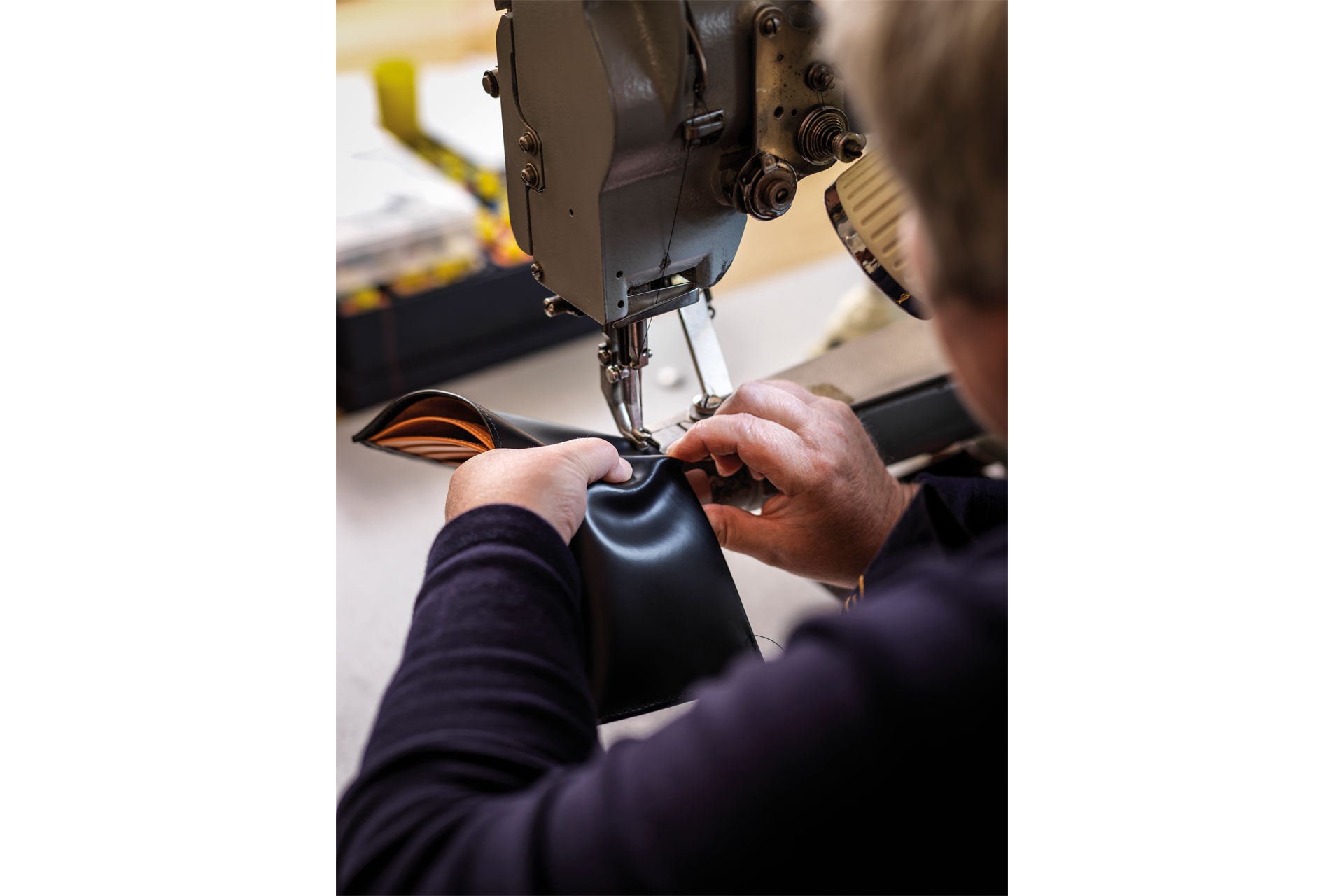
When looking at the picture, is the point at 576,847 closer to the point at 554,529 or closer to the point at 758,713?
the point at 758,713

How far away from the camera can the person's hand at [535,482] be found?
884 mm

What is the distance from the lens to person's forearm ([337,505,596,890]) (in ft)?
2.15

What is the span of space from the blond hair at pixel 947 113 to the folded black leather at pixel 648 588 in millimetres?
480

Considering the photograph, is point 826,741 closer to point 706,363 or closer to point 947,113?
point 947,113

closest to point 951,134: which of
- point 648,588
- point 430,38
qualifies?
point 648,588

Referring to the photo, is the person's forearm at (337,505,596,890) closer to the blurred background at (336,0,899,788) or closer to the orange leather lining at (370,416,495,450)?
the orange leather lining at (370,416,495,450)

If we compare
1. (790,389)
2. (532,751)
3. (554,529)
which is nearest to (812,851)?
(532,751)

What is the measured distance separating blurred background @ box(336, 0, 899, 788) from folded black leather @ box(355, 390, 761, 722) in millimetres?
368

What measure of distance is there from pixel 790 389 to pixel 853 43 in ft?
2.18

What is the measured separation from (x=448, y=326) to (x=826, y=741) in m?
2.10

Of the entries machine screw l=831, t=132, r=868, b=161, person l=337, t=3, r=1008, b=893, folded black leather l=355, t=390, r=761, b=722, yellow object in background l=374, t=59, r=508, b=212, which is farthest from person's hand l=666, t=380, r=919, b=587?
yellow object in background l=374, t=59, r=508, b=212

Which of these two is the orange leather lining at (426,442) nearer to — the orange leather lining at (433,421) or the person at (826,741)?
the orange leather lining at (433,421)

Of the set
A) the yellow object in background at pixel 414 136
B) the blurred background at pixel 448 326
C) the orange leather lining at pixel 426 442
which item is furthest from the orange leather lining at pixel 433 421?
the yellow object in background at pixel 414 136

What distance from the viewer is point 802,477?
3.73ft
